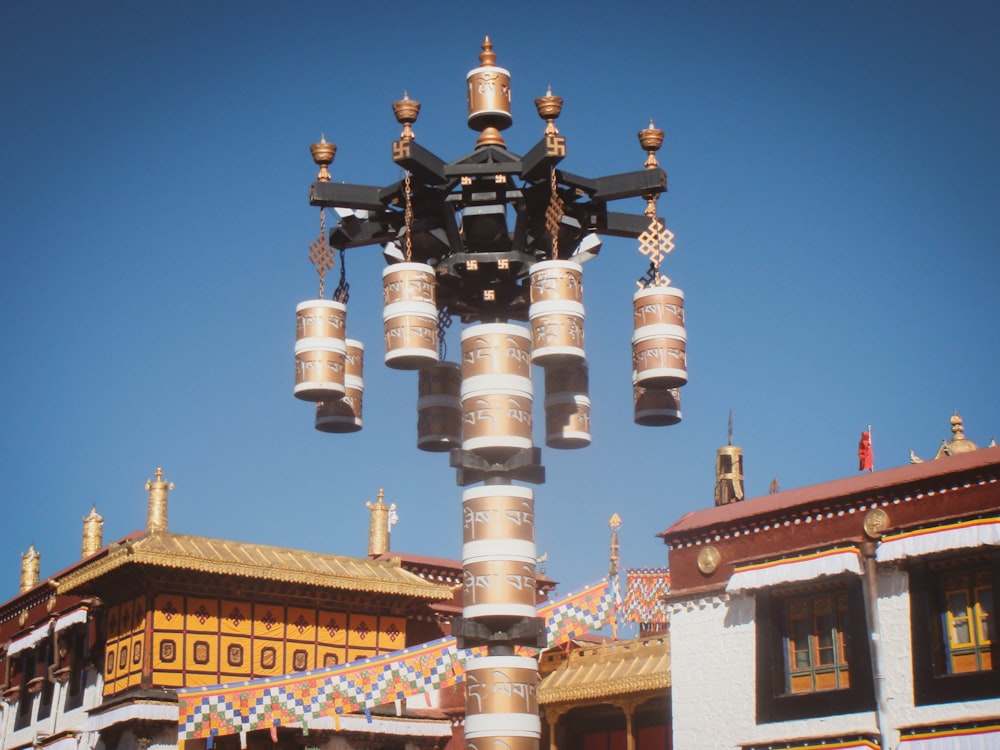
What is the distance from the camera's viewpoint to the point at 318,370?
11680 millimetres

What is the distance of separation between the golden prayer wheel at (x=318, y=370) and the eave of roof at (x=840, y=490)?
9458 millimetres

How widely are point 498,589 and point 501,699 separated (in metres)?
0.82

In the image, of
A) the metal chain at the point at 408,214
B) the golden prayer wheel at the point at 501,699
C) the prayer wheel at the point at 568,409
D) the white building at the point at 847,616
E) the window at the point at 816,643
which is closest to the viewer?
the golden prayer wheel at the point at 501,699

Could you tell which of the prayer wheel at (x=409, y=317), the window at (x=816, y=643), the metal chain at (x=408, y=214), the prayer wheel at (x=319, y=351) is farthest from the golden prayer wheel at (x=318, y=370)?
the window at (x=816, y=643)

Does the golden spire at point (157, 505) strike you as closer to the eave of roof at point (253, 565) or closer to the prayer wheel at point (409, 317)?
the eave of roof at point (253, 565)

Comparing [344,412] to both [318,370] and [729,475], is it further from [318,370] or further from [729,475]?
[729,475]

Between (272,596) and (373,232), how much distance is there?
1236 cm

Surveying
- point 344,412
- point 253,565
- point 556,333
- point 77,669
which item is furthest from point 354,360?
point 77,669

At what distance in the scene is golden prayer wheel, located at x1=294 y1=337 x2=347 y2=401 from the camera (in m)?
11.6

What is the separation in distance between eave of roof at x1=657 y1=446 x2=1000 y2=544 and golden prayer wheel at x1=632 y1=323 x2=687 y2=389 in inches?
310

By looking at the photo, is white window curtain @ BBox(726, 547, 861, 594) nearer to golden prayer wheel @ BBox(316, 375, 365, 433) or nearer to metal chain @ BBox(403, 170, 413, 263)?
golden prayer wheel @ BBox(316, 375, 365, 433)

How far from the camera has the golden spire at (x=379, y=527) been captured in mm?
28023

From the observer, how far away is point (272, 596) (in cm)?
2312

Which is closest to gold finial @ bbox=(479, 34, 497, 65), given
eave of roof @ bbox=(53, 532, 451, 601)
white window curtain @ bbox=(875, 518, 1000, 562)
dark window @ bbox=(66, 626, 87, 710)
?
white window curtain @ bbox=(875, 518, 1000, 562)
